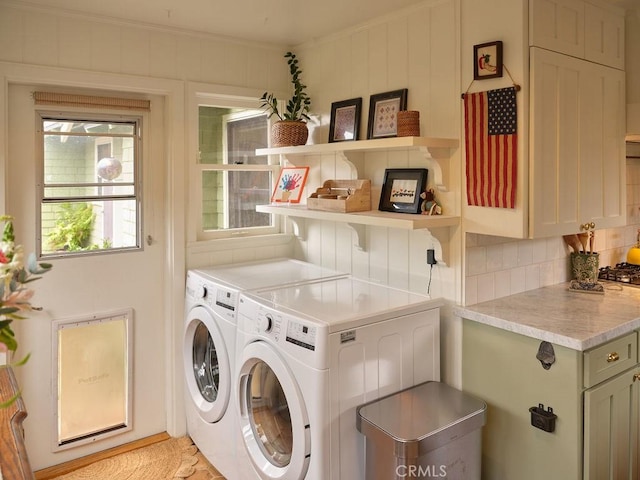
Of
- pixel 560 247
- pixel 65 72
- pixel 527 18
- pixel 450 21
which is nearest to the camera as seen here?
pixel 527 18

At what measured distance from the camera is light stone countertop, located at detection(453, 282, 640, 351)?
1.94 metres

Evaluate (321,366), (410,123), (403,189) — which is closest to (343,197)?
(403,189)

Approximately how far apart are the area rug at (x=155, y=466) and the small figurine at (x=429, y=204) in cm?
180

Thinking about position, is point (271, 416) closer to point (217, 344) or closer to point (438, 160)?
point (217, 344)

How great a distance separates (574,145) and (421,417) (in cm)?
140

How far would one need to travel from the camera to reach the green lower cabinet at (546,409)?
191cm

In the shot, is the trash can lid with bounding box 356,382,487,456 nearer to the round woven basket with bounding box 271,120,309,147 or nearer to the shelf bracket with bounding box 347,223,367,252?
the shelf bracket with bounding box 347,223,367,252

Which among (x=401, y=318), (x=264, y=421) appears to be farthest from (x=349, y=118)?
(x=264, y=421)

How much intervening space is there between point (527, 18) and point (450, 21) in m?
0.36

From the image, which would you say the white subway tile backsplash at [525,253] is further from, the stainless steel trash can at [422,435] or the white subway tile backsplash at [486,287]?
the stainless steel trash can at [422,435]

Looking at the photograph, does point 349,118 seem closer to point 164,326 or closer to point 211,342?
point 211,342

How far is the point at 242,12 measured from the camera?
2.64 metres

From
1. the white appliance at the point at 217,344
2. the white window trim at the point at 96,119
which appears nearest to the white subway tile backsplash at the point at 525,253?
the white appliance at the point at 217,344

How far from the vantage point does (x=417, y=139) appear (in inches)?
84.6
